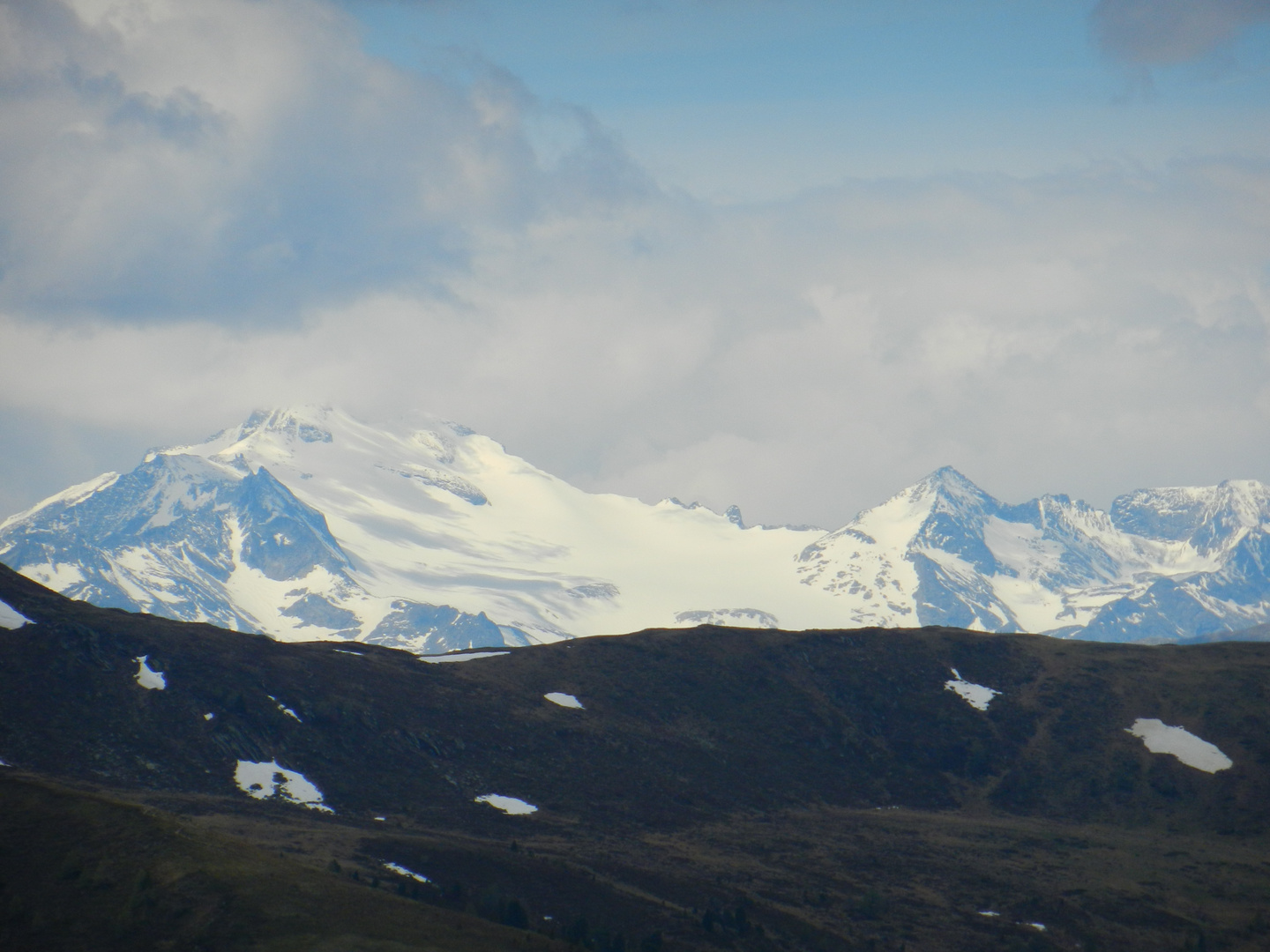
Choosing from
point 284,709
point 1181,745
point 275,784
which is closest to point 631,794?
point 275,784

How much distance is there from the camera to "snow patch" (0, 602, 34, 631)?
127 meters

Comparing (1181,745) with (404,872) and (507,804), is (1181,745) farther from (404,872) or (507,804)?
(404,872)

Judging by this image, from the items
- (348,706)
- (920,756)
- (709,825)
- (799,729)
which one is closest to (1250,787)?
(920,756)

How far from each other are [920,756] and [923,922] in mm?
52003

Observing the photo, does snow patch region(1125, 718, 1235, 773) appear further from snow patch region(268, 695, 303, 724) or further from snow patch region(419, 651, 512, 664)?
snow patch region(268, 695, 303, 724)

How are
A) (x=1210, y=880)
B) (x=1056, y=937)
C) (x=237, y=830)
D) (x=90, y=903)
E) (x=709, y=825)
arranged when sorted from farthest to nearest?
(x=709, y=825), (x=1210, y=880), (x=1056, y=937), (x=237, y=830), (x=90, y=903)

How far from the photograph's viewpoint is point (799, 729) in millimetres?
157250

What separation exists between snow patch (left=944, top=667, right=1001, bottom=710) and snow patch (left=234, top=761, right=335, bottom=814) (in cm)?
8790

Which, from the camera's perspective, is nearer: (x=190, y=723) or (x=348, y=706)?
(x=190, y=723)

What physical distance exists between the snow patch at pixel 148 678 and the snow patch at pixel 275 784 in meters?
13.6

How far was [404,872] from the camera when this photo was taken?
94688 mm

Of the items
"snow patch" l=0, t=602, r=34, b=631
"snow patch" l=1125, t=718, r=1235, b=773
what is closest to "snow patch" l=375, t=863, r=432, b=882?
"snow patch" l=0, t=602, r=34, b=631

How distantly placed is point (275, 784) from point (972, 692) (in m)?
93.6

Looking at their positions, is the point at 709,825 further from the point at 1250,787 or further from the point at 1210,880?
the point at 1250,787
